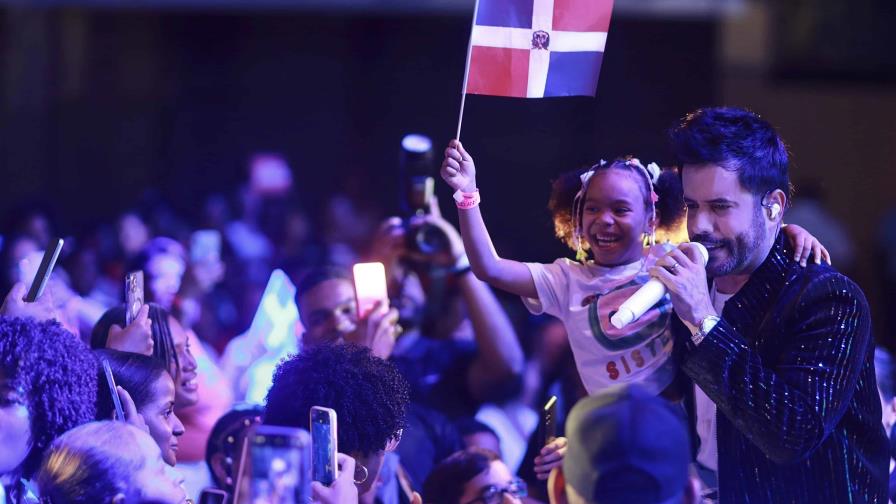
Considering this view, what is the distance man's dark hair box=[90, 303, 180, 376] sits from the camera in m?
3.87

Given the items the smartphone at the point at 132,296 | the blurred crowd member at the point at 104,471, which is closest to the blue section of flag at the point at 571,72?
the smartphone at the point at 132,296

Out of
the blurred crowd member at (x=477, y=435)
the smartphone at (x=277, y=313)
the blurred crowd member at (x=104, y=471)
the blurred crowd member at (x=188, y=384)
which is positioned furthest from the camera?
the smartphone at (x=277, y=313)

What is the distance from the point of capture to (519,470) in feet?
13.9

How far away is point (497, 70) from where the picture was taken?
142 inches

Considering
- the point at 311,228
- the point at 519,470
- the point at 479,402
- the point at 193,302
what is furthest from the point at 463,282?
the point at 311,228

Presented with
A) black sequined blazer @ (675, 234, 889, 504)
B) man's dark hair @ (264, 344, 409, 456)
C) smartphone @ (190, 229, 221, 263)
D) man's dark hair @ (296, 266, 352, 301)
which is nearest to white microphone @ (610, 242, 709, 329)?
black sequined blazer @ (675, 234, 889, 504)

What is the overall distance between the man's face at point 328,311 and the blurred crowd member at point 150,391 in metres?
1.18

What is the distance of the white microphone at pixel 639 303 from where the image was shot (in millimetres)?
2750

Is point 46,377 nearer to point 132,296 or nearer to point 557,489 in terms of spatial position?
point 132,296

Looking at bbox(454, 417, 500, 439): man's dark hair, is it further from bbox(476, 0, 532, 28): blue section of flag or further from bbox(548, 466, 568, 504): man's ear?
bbox(476, 0, 532, 28): blue section of flag

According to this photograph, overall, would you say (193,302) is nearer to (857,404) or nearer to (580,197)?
(580,197)

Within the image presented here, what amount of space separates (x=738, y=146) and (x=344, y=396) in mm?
1123

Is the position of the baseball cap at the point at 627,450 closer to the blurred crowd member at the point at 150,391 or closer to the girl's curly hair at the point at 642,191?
the blurred crowd member at the point at 150,391

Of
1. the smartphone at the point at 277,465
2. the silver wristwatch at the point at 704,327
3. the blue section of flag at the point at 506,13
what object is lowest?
the smartphone at the point at 277,465
